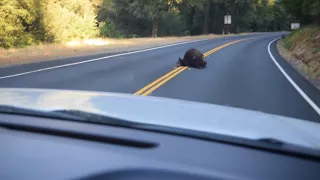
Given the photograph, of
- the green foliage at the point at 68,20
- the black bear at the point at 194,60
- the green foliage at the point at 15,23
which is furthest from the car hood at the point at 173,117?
the green foliage at the point at 68,20

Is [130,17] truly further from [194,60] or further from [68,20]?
[194,60]

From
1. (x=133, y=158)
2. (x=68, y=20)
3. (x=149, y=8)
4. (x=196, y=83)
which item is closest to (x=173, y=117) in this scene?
(x=133, y=158)

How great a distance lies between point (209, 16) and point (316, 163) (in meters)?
73.7

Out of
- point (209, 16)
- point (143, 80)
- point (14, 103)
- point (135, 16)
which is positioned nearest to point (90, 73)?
point (143, 80)

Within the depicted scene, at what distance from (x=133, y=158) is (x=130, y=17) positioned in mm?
54816

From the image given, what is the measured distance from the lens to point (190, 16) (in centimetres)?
7700

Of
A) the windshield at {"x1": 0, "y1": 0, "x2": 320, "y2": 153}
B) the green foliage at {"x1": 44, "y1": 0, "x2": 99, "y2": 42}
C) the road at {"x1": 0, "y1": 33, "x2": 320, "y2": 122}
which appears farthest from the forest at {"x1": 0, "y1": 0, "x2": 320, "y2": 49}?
the road at {"x1": 0, "y1": 33, "x2": 320, "y2": 122}

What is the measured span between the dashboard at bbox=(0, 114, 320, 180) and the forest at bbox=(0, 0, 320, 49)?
87.1 ft

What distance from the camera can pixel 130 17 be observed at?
55.8m

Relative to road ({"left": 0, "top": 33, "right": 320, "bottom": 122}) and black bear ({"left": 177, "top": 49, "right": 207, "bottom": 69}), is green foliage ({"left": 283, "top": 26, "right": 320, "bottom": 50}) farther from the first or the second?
road ({"left": 0, "top": 33, "right": 320, "bottom": 122})

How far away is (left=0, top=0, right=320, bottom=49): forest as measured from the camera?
94.8 ft

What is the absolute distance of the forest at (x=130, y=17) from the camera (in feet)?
94.8

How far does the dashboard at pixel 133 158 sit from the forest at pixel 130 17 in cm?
2653

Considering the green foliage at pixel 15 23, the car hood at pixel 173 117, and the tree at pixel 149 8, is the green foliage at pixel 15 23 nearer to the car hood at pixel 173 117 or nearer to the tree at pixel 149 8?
the tree at pixel 149 8
